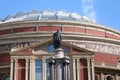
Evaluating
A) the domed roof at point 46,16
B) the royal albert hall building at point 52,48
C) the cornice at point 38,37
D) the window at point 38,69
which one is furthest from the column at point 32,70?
the domed roof at point 46,16

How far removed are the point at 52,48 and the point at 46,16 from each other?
15.4m

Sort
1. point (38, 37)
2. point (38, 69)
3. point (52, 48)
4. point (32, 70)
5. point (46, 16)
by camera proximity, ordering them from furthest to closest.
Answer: point (46, 16), point (38, 37), point (52, 48), point (38, 69), point (32, 70)

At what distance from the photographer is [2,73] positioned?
1917 inches

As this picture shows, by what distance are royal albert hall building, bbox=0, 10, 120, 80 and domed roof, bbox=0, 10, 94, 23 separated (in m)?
0.53

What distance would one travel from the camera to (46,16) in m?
59.0

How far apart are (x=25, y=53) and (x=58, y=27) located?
1000cm

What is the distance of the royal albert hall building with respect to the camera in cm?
4403

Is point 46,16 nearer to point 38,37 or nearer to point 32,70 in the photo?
point 38,37

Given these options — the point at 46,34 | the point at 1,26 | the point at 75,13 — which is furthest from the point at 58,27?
the point at 75,13

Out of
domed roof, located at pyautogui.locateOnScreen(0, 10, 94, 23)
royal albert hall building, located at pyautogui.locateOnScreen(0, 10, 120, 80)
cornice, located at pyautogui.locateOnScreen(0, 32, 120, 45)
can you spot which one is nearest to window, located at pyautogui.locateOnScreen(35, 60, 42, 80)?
royal albert hall building, located at pyautogui.locateOnScreen(0, 10, 120, 80)

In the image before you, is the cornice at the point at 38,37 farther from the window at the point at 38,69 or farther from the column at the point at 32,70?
the column at the point at 32,70

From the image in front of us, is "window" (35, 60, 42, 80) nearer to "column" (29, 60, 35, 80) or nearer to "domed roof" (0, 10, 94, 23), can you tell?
"column" (29, 60, 35, 80)

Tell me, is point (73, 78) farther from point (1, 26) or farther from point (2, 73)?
point (1, 26)

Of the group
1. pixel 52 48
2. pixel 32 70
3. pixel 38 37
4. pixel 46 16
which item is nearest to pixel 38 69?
pixel 32 70
